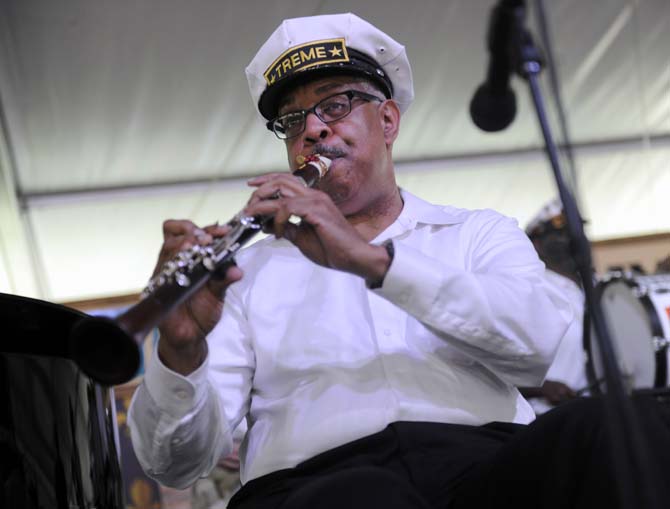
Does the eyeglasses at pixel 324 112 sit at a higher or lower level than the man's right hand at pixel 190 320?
higher

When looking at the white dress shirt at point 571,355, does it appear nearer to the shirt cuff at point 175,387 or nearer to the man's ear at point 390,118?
the man's ear at point 390,118

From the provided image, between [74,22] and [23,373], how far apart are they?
382 cm

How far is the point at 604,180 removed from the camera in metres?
8.17

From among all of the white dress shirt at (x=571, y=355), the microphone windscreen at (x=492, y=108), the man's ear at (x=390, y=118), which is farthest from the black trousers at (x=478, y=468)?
the white dress shirt at (x=571, y=355)

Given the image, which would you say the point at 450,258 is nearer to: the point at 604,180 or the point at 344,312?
the point at 344,312

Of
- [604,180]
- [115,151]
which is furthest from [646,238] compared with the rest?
[115,151]

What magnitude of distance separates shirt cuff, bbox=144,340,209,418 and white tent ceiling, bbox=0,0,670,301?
9.86 feet

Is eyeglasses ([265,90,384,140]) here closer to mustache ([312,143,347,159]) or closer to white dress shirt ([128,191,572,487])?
mustache ([312,143,347,159])

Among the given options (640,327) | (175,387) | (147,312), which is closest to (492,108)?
(147,312)

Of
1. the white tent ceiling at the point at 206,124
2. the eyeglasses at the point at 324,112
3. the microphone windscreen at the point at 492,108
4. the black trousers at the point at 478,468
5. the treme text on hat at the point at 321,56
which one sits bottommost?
the black trousers at the point at 478,468

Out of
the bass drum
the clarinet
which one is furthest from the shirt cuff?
the bass drum

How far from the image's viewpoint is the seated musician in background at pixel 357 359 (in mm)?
1233

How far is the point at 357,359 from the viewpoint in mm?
1616

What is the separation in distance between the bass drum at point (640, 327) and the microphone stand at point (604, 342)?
2.69 meters
